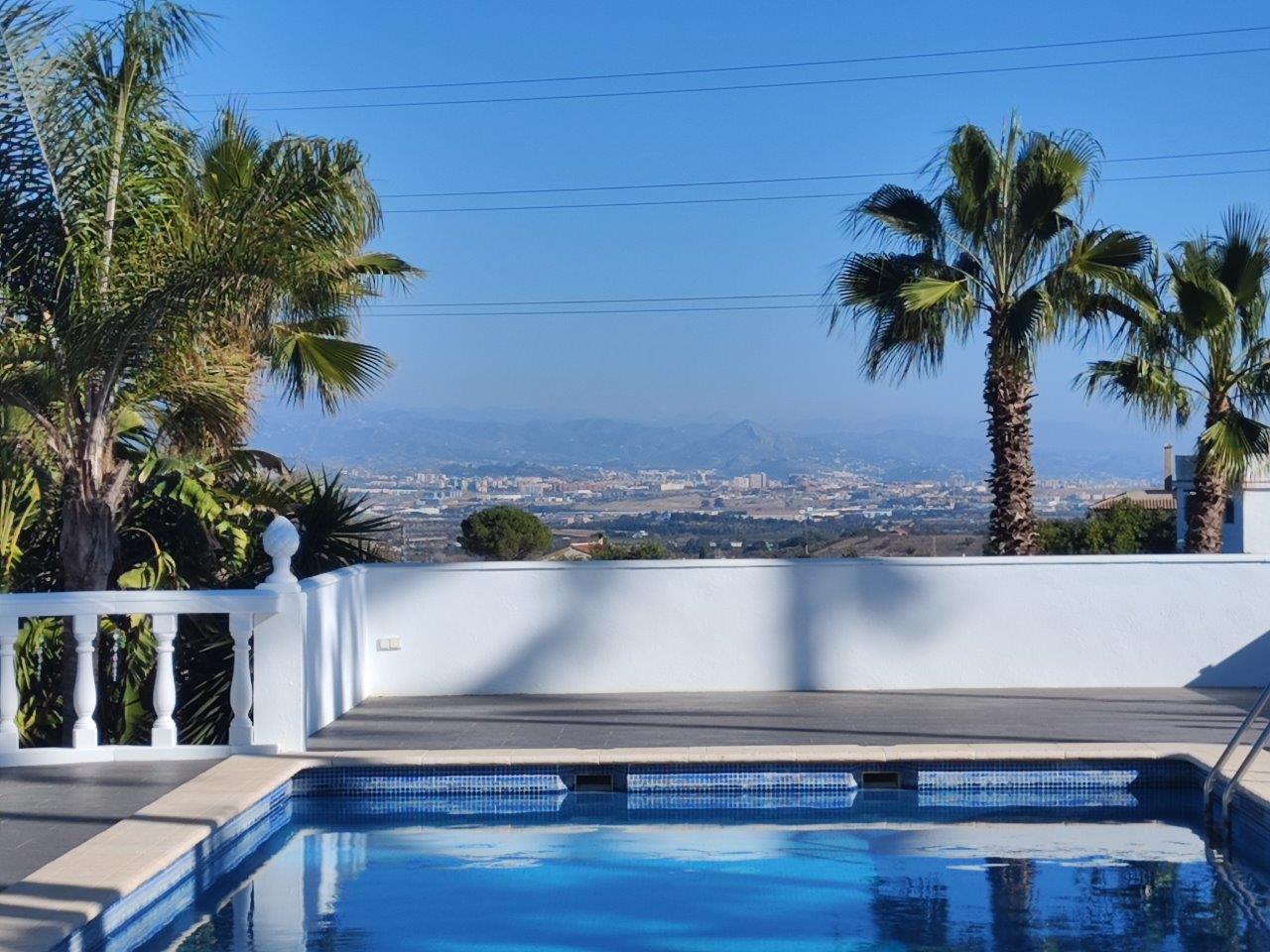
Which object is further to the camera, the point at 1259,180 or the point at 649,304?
the point at 649,304

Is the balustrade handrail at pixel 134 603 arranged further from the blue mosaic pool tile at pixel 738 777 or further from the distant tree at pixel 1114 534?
the distant tree at pixel 1114 534

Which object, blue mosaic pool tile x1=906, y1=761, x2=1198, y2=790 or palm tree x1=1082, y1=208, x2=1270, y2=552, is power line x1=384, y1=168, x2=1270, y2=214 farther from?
blue mosaic pool tile x1=906, y1=761, x2=1198, y2=790

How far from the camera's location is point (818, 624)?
1084cm

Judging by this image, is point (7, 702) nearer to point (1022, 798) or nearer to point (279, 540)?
point (279, 540)

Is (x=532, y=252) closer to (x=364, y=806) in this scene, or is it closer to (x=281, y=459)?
(x=281, y=459)

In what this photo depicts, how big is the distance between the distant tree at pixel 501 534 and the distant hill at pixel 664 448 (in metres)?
18.7

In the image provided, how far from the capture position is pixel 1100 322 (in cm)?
1402

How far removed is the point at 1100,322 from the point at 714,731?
7.02 m

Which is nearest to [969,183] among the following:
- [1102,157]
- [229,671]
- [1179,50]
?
[1102,157]

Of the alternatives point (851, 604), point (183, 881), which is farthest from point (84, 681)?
point (851, 604)

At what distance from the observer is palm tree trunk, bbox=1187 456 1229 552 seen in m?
14.1

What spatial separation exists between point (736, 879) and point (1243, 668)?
5.61 meters

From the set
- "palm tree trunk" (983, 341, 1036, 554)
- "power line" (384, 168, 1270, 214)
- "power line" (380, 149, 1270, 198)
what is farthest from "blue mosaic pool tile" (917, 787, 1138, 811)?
"power line" (384, 168, 1270, 214)

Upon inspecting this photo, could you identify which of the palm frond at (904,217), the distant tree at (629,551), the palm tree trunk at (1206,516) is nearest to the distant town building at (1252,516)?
the palm tree trunk at (1206,516)
